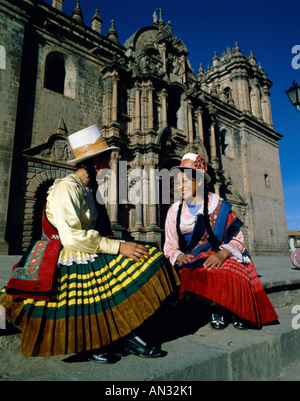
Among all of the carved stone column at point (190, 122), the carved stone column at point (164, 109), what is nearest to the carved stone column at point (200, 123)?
the carved stone column at point (190, 122)

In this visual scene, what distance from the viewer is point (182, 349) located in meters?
1.87

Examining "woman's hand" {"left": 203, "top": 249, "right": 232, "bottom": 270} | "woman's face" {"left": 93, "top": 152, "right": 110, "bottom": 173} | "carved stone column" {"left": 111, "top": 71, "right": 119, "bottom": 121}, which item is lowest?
"woman's hand" {"left": 203, "top": 249, "right": 232, "bottom": 270}

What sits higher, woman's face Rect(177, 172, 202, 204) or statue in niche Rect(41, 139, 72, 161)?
statue in niche Rect(41, 139, 72, 161)

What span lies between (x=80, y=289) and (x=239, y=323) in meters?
1.56

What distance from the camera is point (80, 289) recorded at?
172cm

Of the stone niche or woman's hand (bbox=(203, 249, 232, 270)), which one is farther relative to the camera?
the stone niche

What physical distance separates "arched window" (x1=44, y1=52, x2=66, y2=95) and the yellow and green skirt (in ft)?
40.7

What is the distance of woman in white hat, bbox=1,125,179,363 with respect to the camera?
1.59 metres

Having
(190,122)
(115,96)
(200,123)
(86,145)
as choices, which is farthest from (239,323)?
(200,123)

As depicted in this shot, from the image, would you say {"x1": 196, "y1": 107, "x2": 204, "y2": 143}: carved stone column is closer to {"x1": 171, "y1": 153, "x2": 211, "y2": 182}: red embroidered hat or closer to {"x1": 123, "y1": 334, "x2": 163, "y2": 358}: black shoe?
{"x1": 171, "y1": 153, "x2": 211, "y2": 182}: red embroidered hat

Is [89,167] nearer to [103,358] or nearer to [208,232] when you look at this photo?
[208,232]

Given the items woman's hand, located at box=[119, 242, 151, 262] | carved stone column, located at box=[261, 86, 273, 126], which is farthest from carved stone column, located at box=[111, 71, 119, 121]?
carved stone column, located at box=[261, 86, 273, 126]

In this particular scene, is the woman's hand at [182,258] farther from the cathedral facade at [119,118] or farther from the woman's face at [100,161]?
the cathedral facade at [119,118]

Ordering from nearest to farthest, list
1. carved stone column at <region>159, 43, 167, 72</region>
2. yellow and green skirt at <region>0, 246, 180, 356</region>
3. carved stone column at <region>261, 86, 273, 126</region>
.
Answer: yellow and green skirt at <region>0, 246, 180, 356</region> → carved stone column at <region>159, 43, 167, 72</region> → carved stone column at <region>261, 86, 273, 126</region>
